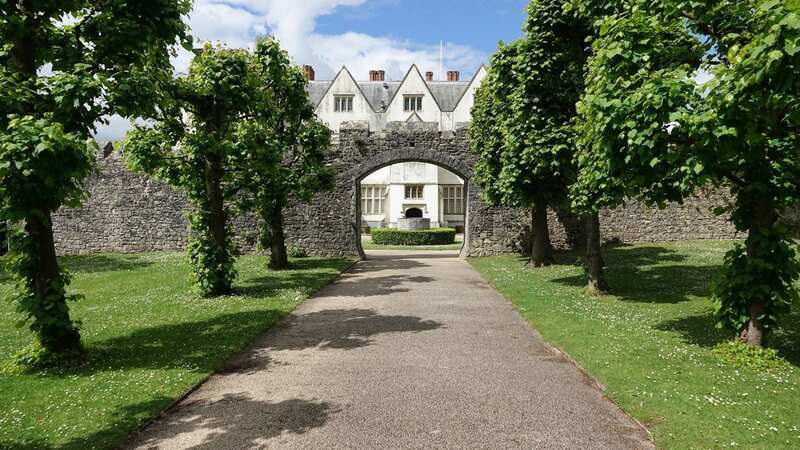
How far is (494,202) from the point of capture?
68.7 ft

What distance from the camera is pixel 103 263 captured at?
71.7ft

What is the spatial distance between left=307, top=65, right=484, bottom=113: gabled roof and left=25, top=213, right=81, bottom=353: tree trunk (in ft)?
152

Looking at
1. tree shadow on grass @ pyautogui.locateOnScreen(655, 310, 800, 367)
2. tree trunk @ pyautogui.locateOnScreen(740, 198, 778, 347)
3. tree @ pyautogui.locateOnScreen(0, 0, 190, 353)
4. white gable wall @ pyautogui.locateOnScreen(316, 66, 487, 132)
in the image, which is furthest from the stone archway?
white gable wall @ pyautogui.locateOnScreen(316, 66, 487, 132)

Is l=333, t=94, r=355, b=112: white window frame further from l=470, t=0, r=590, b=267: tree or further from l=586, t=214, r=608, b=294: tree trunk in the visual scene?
l=586, t=214, r=608, b=294: tree trunk

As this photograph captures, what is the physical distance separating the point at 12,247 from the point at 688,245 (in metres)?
25.9

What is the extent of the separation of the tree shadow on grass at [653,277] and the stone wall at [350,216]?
414 centimetres

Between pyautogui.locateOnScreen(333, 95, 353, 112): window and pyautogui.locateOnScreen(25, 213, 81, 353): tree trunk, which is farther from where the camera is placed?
Answer: pyautogui.locateOnScreen(333, 95, 353, 112): window

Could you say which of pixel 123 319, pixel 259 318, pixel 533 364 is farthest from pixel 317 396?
pixel 123 319

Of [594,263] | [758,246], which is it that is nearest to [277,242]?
[594,263]

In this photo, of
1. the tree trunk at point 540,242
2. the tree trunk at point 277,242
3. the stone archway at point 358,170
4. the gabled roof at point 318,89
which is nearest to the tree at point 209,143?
the tree trunk at point 277,242

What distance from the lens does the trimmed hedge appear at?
118ft

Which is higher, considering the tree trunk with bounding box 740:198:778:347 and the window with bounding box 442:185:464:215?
the window with bounding box 442:185:464:215

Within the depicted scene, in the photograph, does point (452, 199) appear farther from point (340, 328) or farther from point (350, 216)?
point (340, 328)

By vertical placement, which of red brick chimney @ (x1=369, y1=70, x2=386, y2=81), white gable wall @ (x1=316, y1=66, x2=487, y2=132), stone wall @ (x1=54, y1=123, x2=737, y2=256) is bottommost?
stone wall @ (x1=54, y1=123, x2=737, y2=256)
